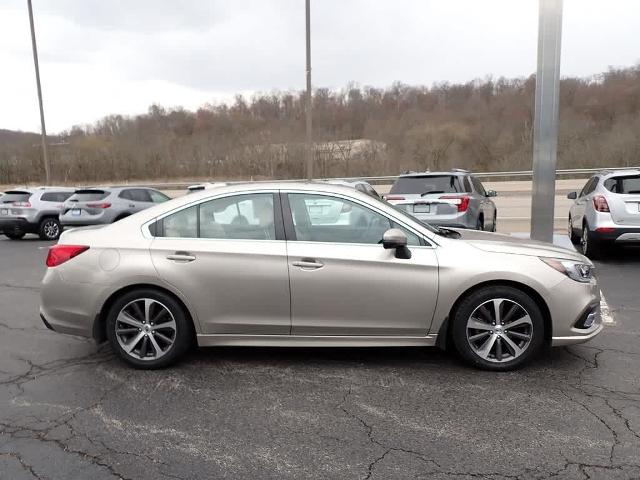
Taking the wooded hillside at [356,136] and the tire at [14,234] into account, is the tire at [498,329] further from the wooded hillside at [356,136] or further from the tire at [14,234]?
the wooded hillside at [356,136]

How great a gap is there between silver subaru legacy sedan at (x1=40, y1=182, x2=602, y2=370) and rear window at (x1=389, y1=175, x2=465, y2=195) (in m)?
4.65

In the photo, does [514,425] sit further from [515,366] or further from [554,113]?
[554,113]

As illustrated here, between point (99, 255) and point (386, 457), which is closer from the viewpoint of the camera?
point (386, 457)

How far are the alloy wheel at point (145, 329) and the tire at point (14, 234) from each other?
13.0 m

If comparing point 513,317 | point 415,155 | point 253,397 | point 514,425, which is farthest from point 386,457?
point 415,155

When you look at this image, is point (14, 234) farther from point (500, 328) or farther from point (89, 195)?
point (500, 328)

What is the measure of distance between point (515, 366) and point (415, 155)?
1617 inches

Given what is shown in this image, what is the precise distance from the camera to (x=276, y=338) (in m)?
4.11

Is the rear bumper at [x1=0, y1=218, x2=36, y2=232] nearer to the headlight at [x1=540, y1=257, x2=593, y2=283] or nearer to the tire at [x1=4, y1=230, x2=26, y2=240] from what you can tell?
the tire at [x1=4, y1=230, x2=26, y2=240]

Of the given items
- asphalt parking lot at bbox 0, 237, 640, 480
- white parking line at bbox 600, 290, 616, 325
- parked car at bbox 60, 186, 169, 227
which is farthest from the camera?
parked car at bbox 60, 186, 169, 227

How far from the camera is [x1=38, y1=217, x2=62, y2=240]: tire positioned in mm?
15109

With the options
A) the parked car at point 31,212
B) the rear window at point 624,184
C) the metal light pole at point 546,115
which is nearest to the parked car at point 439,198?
the metal light pole at point 546,115

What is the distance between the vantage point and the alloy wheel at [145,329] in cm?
415

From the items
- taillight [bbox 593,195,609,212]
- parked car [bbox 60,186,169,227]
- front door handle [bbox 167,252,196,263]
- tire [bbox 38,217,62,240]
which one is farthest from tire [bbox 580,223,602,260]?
tire [bbox 38,217,62,240]
